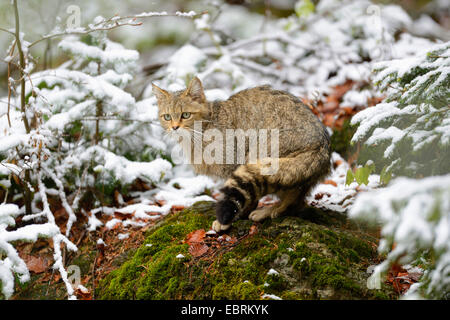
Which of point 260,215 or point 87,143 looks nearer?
point 260,215

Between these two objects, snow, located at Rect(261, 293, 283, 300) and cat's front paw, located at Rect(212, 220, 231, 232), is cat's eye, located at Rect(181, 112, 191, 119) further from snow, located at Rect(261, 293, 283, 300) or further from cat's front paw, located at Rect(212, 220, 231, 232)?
snow, located at Rect(261, 293, 283, 300)

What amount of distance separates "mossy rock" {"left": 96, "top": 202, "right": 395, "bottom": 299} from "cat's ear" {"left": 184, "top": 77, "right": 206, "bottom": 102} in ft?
4.89

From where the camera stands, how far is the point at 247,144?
392 centimetres

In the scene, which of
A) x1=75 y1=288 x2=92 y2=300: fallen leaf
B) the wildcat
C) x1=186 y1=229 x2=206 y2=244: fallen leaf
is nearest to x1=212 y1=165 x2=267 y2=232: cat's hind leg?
the wildcat

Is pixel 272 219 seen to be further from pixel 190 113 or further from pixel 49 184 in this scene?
pixel 49 184

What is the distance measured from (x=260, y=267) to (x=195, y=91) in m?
2.14

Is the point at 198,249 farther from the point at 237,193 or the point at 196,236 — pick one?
the point at 237,193

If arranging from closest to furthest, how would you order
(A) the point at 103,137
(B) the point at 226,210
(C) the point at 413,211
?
1. (C) the point at 413,211
2. (B) the point at 226,210
3. (A) the point at 103,137

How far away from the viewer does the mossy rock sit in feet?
8.87

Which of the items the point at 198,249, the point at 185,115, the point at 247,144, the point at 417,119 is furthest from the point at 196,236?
the point at 417,119

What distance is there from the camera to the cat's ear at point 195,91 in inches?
162

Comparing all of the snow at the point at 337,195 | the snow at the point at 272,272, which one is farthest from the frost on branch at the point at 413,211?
the snow at the point at 337,195
